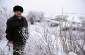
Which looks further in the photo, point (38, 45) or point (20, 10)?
point (20, 10)

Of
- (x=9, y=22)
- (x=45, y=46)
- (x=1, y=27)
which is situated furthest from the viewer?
(x=1, y=27)

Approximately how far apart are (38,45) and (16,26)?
63 centimetres

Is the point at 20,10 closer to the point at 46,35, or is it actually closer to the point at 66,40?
the point at 46,35

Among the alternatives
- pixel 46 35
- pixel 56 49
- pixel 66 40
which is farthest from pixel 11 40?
pixel 66 40

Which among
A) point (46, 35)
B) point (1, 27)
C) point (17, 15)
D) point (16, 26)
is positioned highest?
point (17, 15)

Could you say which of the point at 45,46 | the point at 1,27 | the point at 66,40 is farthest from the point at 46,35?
the point at 1,27

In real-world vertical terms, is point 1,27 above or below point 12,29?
below

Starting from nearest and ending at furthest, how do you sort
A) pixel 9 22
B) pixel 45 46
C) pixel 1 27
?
pixel 45 46 < pixel 9 22 < pixel 1 27

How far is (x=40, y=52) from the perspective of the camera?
2.30 metres

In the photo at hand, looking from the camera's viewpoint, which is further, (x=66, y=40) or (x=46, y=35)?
(x=66, y=40)

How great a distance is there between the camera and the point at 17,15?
8.39ft

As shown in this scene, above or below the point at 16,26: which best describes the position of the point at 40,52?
below

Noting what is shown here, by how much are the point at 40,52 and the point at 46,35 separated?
0.35 m

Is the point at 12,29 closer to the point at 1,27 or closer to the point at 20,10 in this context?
the point at 20,10
